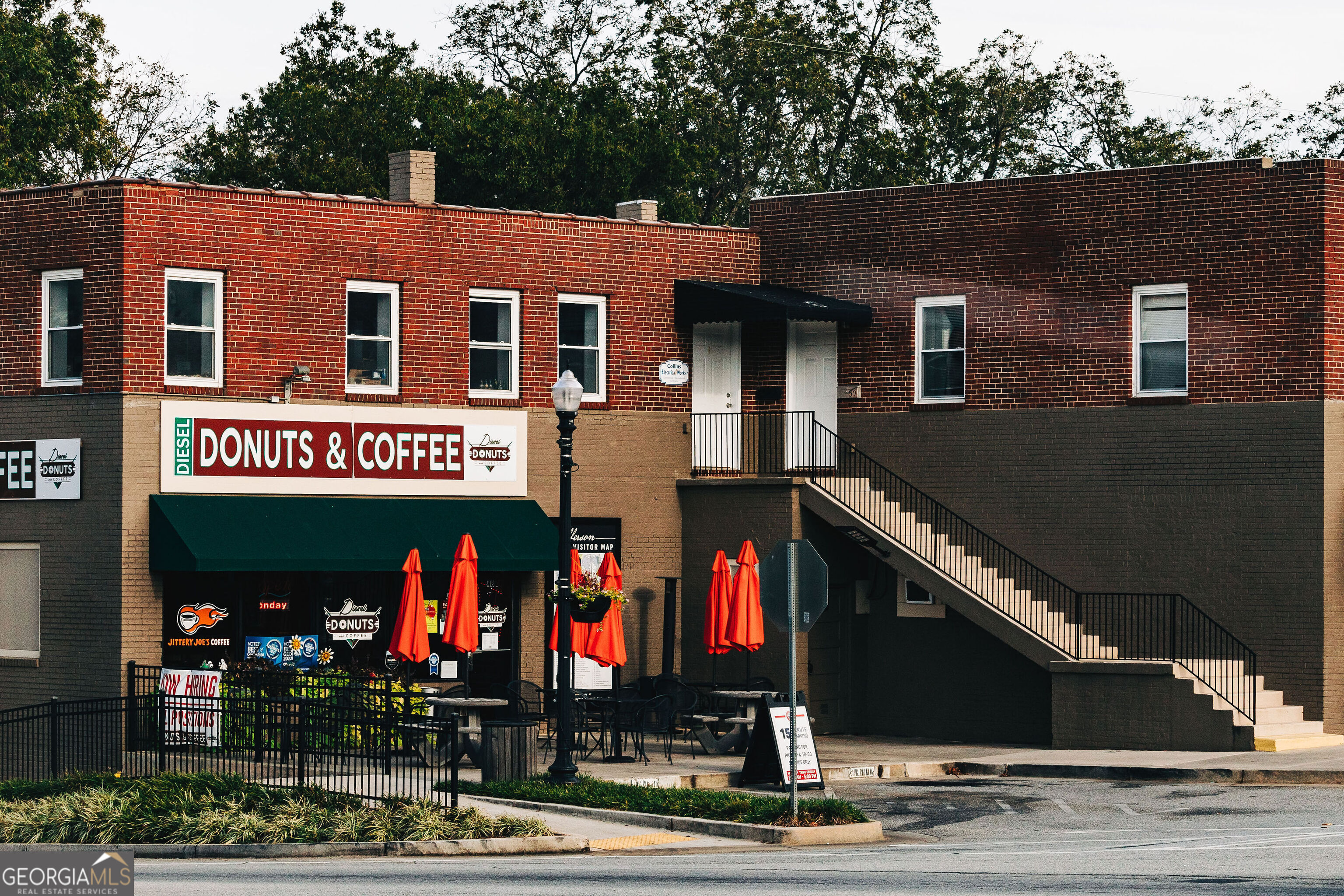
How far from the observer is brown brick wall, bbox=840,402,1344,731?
81.4 feet

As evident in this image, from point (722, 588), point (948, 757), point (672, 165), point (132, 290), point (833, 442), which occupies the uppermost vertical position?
point (672, 165)

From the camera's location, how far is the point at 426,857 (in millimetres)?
16672

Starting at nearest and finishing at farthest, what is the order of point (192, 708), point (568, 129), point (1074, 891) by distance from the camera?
point (1074, 891), point (192, 708), point (568, 129)

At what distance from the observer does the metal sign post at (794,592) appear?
1727 centimetres

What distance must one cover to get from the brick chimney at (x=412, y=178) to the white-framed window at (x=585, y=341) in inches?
99.0

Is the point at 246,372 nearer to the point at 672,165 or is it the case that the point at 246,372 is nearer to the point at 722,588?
the point at 722,588

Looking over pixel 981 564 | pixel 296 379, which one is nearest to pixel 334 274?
pixel 296 379

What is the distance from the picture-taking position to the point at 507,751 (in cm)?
2062

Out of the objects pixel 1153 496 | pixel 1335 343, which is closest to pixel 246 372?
pixel 1153 496

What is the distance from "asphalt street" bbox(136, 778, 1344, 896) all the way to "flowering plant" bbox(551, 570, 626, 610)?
206 inches

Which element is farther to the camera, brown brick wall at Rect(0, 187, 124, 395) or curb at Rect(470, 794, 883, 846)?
brown brick wall at Rect(0, 187, 124, 395)

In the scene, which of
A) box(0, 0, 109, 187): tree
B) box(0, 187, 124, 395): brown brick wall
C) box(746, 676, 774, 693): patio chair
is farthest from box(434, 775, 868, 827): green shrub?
box(0, 0, 109, 187): tree

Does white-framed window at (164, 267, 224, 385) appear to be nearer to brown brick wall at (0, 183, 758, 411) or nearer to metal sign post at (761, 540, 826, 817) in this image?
brown brick wall at (0, 183, 758, 411)

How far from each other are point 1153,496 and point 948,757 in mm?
4878
